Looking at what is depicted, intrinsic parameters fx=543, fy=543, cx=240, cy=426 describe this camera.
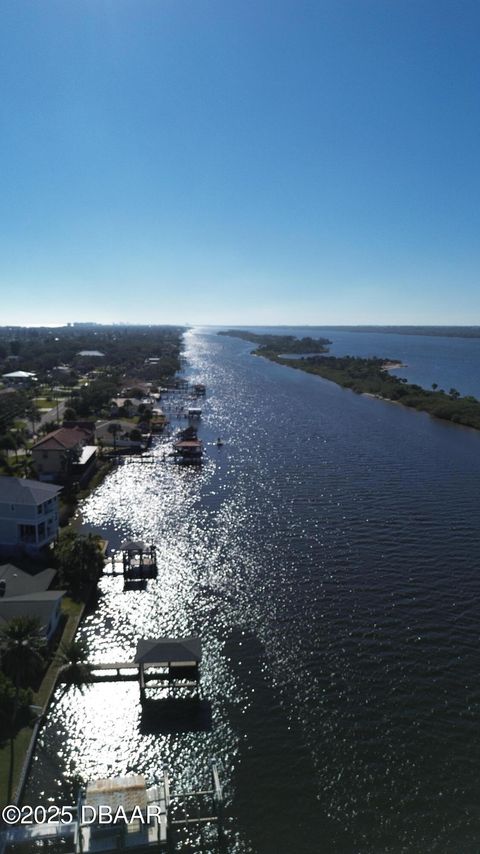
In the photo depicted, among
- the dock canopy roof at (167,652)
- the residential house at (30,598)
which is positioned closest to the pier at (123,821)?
the dock canopy roof at (167,652)

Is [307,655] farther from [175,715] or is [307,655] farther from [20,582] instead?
[20,582]

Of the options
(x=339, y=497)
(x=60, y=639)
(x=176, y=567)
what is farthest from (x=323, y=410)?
(x=60, y=639)

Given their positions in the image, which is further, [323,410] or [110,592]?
[323,410]

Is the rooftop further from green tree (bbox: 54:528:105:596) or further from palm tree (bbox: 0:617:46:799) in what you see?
palm tree (bbox: 0:617:46:799)

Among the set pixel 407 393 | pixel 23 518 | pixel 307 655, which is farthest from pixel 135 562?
pixel 407 393

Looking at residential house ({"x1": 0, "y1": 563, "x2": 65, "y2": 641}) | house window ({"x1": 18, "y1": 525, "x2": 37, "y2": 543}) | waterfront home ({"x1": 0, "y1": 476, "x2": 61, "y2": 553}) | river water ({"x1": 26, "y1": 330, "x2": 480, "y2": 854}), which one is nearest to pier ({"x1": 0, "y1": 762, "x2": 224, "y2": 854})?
river water ({"x1": 26, "y1": 330, "x2": 480, "y2": 854})

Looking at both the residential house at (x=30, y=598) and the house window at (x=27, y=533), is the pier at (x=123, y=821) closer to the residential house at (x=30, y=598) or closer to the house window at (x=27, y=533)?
the residential house at (x=30, y=598)

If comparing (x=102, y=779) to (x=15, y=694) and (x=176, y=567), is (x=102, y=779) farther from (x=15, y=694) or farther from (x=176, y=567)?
(x=176, y=567)
